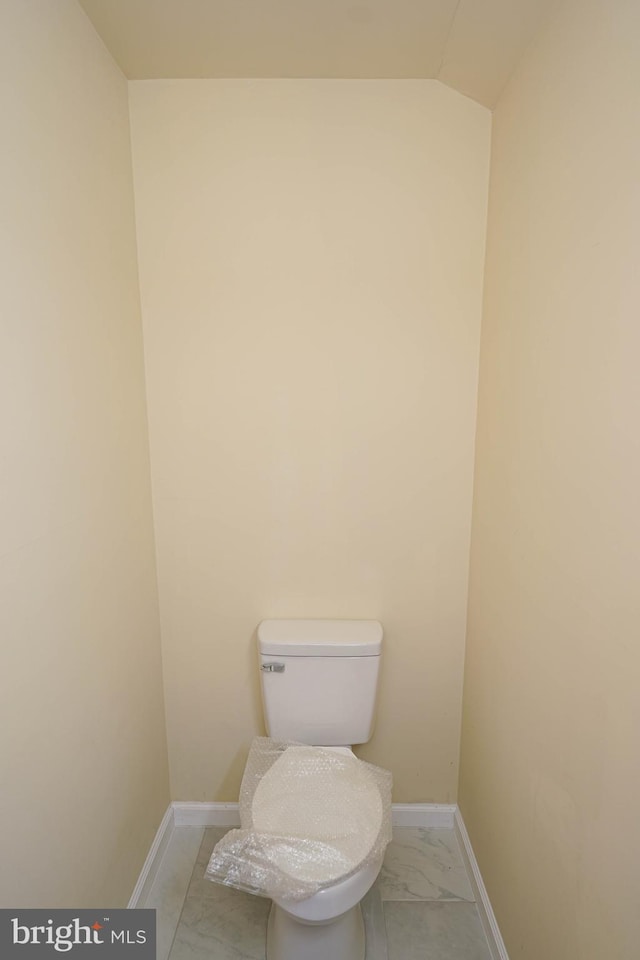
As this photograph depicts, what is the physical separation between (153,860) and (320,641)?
858mm

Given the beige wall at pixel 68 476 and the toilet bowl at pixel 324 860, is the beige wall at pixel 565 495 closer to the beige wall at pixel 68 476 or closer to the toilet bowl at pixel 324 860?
the toilet bowl at pixel 324 860

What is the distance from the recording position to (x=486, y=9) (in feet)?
3.67

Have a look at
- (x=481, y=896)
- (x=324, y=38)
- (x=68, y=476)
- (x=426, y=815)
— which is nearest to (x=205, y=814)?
(x=426, y=815)

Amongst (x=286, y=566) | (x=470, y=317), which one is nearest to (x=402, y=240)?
(x=470, y=317)

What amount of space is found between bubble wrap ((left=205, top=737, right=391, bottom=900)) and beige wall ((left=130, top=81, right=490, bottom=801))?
0.34 meters

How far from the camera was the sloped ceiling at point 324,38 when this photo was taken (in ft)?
3.73

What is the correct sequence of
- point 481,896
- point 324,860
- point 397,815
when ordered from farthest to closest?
point 397,815, point 481,896, point 324,860

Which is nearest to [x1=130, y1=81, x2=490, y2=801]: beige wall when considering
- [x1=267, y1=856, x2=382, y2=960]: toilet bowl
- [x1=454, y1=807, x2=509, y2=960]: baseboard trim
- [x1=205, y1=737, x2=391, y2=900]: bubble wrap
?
[x1=454, y1=807, x2=509, y2=960]: baseboard trim

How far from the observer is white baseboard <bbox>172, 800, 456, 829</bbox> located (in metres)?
1.80

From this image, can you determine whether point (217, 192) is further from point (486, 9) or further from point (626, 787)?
point (626, 787)

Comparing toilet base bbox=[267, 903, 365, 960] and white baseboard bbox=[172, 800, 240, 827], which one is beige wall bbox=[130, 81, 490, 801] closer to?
white baseboard bbox=[172, 800, 240, 827]

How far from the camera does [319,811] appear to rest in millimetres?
1280

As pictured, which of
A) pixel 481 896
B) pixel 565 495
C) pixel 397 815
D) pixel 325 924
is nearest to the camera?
pixel 565 495

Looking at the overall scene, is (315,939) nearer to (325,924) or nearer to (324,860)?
(325,924)
